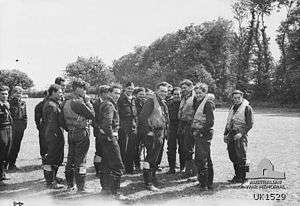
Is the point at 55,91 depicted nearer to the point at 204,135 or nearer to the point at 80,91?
the point at 80,91

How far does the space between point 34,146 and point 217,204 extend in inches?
374

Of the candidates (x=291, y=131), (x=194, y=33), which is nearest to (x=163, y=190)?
(x=291, y=131)

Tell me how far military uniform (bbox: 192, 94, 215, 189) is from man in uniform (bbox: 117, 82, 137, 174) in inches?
76.8

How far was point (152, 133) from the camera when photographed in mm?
8367

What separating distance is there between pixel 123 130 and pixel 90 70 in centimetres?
5798

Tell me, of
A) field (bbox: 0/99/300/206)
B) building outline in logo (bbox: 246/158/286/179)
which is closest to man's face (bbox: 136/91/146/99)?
field (bbox: 0/99/300/206)

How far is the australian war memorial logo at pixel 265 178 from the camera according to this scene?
8495 mm

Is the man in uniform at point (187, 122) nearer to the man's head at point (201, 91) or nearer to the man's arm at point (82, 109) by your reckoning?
the man's head at point (201, 91)

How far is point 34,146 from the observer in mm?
15133

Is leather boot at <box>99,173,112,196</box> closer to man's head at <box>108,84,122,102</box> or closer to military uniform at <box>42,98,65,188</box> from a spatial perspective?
military uniform at <box>42,98,65,188</box>

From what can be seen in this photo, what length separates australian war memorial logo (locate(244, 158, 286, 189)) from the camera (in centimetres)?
849

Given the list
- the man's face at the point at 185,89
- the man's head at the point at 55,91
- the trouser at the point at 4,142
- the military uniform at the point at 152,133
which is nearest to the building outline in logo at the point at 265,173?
the military uniform at the point at 152,133

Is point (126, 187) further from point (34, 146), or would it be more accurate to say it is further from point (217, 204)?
point (34, 146)

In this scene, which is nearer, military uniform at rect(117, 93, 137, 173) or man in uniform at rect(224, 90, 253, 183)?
man in uniform at rect(224, 90, 253, 183)
